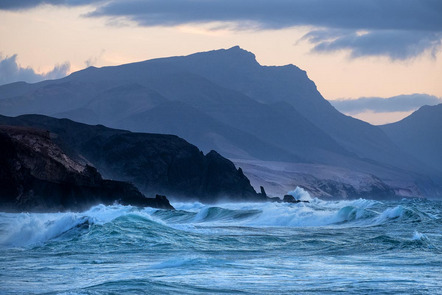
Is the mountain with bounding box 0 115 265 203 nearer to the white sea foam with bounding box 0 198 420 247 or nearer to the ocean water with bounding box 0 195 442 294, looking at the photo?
the white sea foam with bounding box 0 198 420 247

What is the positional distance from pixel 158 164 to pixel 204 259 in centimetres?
7921

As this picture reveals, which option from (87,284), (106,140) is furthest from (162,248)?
(106,140)

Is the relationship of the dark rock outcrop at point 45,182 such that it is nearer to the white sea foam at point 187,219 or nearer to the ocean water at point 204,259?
the white sea foam at point 187,219

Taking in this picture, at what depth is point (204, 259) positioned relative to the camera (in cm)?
2662

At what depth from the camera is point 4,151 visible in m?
59.5

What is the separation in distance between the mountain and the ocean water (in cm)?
5629

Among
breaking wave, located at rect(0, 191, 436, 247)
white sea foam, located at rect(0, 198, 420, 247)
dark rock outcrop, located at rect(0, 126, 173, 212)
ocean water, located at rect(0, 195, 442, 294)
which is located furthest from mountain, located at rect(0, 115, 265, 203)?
ocean water, located at rect(0, 195, 442, 294)

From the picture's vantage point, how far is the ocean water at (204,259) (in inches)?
830

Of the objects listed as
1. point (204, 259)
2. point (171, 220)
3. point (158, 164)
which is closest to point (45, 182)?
point (171, 220)

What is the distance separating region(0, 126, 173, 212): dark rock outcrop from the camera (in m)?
58.2

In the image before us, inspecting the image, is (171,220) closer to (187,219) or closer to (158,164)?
(187,219)

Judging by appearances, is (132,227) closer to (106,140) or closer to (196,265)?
(196,265)

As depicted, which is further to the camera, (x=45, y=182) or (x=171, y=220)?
(x=45, y=182)

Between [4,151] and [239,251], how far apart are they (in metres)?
33.4
